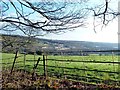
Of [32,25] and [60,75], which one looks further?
[60,75]

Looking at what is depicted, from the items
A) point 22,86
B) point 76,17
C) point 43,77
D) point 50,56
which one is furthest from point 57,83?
point 50,56

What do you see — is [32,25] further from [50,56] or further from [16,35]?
[50,56]

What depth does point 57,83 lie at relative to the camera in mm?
10734

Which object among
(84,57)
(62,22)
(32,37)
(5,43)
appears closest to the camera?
(62,22)

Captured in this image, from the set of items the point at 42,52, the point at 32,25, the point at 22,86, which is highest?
the point at 32,25

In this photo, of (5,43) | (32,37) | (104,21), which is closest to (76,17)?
(104,21)

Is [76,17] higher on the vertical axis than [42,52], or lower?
higher

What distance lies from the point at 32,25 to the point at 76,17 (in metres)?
1.28

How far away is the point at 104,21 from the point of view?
26.3 feet

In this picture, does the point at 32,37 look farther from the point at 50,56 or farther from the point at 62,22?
the point at 50,56

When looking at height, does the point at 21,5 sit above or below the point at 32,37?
above

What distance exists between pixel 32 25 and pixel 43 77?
3.82 metres

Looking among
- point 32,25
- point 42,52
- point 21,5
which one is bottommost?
point 42,52

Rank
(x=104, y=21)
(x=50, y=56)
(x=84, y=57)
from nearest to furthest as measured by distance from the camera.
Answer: (x=104, y=21)
(x=84, y=57)
(x=50, y=56)
